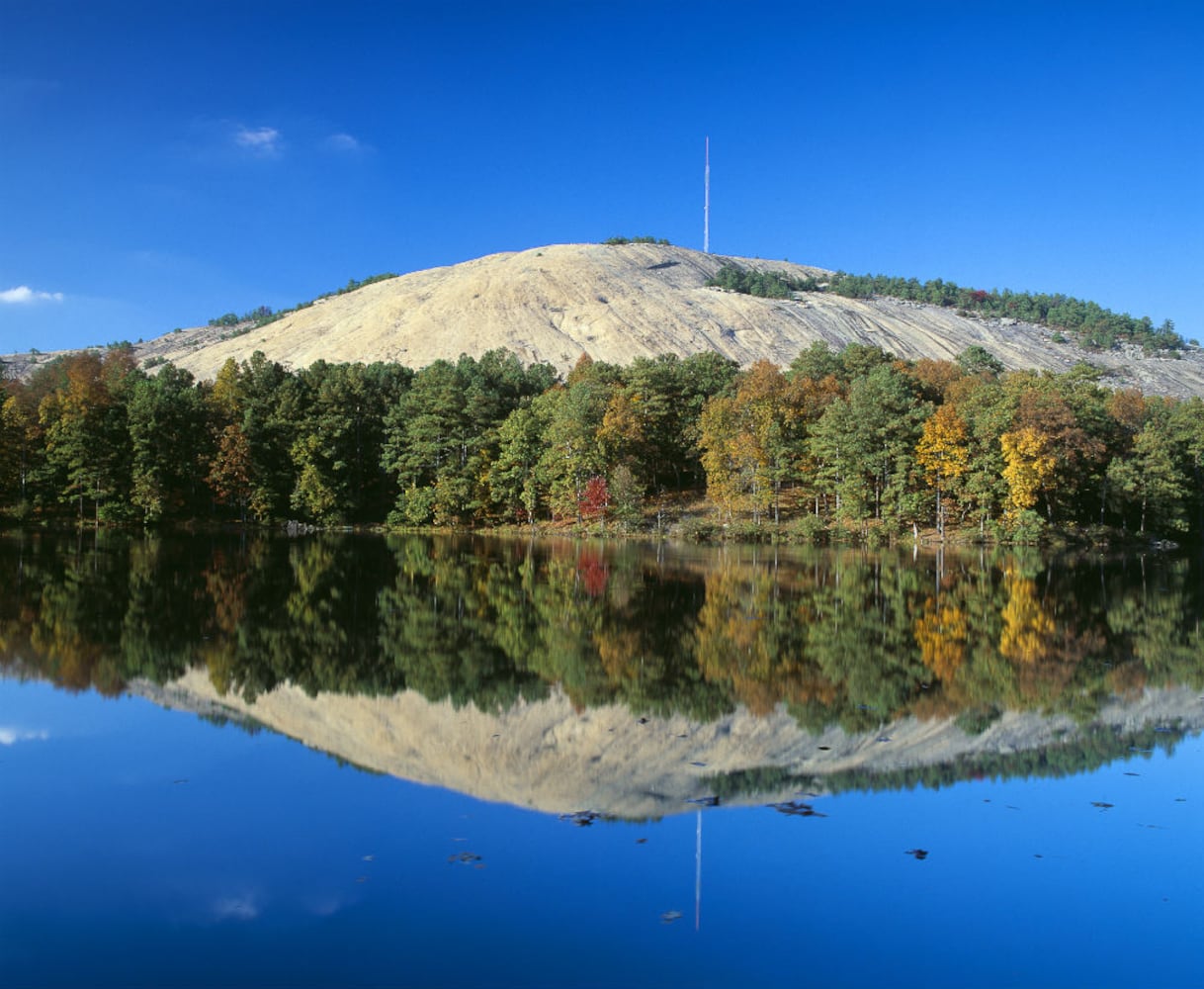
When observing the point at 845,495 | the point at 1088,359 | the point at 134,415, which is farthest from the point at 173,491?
the point at 1088,359

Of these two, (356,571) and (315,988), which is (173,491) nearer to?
(356,571)

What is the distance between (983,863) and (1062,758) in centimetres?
363

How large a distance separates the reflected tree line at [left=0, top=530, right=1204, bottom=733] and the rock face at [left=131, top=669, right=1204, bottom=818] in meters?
0.45

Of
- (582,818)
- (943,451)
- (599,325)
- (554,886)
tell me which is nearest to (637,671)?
(582,818)

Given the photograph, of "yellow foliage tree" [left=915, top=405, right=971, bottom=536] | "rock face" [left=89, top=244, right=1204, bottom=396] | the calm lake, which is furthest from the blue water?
"rock face" [left=89, top=244, right=1204, bottom=396]

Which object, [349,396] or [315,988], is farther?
[349,396]

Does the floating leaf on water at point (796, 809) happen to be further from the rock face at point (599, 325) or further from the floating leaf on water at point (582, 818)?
the rock face at point (599, 325)

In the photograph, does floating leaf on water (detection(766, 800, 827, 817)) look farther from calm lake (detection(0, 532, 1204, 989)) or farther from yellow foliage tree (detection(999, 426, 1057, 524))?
yellow foliage tree (detection(999, 426, 1057, 524))

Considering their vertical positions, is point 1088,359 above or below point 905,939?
above

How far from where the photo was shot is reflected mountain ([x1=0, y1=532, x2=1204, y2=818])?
34.2ft

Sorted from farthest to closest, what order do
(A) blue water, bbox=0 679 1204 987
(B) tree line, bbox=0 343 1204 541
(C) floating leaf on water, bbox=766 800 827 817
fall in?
1. (B) tree line, bbox=0 343 1204 541
2. (C) floating leaf on water, bbox=766 800 827 817
3. (A) blue water, bbox=0 679 1204 987

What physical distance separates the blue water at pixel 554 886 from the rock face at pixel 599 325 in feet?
333

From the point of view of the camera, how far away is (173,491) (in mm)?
59562

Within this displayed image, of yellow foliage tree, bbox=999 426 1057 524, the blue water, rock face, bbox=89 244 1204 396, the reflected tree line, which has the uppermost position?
rock face, bbox=89 244 1204 396
